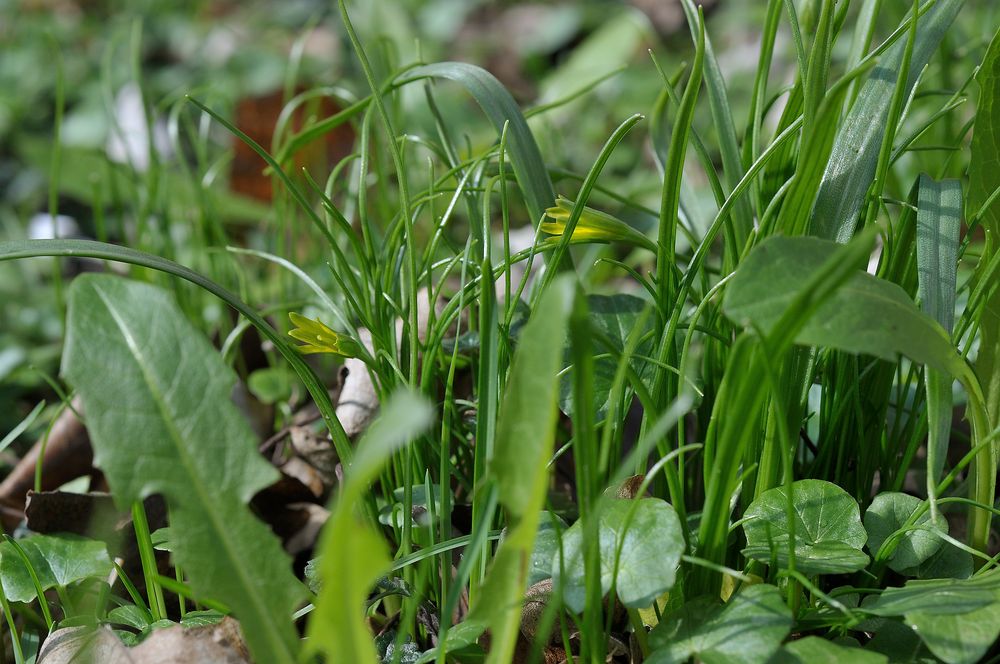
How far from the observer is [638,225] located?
65.3 inches

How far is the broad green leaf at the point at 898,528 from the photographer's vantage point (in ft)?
2.33

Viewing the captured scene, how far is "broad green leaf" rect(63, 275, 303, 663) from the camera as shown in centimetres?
59

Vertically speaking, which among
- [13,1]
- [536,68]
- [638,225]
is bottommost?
[638,225]

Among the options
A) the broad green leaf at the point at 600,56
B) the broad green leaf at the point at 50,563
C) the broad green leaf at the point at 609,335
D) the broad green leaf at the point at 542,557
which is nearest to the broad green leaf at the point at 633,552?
the broad green leaf at the point at 542,557

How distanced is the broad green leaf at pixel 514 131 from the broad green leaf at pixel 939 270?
1.09ft

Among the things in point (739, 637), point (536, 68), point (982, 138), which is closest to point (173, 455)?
point (739, 637)

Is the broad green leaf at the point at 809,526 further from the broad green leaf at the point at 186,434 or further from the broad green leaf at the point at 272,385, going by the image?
the broad green leaf at the point at 272,385

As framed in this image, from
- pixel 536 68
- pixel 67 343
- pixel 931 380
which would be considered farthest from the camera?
pixel 536 68

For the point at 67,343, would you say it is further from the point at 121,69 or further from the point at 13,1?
the point at 13,1

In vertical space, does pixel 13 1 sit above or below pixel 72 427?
above

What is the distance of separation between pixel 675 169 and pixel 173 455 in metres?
0.44

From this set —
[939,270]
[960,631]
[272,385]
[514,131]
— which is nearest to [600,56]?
[272,385]

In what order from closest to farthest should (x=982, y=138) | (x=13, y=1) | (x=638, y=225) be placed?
(x=982, y=138) < (x=638, y=225) < (x=13, y=1)

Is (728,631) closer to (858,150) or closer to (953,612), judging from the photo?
(953,612)
